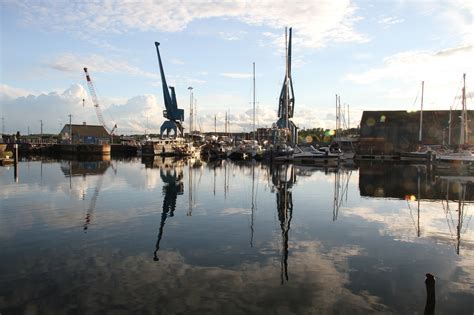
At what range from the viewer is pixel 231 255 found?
34.3 feet

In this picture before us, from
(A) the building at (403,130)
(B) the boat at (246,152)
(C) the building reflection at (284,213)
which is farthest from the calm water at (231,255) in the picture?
(A) the building at (403,130)

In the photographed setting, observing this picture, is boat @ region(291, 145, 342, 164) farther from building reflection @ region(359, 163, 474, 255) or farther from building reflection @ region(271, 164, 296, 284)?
building reflection @ region(271, 164, 296, 284)

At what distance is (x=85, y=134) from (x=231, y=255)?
355ft

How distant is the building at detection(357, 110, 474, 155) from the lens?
3152 inches

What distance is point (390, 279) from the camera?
8742 mm

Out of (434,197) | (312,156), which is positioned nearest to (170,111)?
(312,156)

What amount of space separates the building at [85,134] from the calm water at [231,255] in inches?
3623

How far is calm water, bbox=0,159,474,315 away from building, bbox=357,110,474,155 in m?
64.9

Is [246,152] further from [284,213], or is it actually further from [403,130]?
[284,213]

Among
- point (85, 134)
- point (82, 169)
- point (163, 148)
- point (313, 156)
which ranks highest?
point (85, 134)

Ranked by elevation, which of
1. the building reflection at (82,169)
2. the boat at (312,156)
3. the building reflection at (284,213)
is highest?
the boat at (312,156)

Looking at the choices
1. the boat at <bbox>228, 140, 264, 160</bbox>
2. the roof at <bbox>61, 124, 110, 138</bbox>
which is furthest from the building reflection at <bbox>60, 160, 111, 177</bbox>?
the roof at <bbox>61, 124, 110, 138</bbox>

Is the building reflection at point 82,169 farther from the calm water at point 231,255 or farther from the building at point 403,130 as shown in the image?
the building at point 403,130

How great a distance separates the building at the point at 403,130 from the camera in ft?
263
